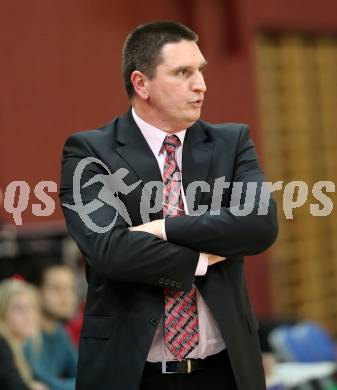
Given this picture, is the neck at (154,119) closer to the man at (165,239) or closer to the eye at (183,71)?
the man at (165,239)

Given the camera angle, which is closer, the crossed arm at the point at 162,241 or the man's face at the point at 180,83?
the crossed arm at the point at 162,241

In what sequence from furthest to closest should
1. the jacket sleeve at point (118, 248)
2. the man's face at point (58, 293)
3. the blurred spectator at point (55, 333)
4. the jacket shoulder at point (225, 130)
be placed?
1. the man's face at point (58, 293)
2. the blurred spectator at point (55, 333)
3. the jacket shoulder at point (225, 130)
4. the jacket sleeve at point (118, 248)

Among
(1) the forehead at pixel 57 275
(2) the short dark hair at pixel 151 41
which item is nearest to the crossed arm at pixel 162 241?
(2) the short dark hair at pixel 151 41

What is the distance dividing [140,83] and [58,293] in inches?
147

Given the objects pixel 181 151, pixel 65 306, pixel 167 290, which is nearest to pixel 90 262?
pixel 167 290

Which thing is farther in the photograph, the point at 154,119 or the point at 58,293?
the point at 58,293

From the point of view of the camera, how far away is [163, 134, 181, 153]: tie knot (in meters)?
2.98

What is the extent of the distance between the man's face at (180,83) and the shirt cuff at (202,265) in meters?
0.46

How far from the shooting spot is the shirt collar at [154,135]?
2.99 meters

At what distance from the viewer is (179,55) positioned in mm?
2914

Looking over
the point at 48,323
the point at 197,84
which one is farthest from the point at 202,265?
the point at 48,323

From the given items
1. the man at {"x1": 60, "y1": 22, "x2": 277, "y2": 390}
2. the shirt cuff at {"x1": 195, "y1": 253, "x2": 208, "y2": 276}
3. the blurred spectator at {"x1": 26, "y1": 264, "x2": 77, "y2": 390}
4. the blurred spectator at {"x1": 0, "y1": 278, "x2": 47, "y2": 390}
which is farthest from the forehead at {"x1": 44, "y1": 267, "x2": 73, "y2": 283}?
the shirt cuff at {"x1": 195, "y1": 253, "x2": 208, "y2": 276}

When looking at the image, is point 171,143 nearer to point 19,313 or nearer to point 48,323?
point 19,313

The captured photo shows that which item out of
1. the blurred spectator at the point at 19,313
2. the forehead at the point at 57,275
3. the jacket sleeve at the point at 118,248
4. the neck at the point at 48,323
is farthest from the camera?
the forehead at the point at 57,275
